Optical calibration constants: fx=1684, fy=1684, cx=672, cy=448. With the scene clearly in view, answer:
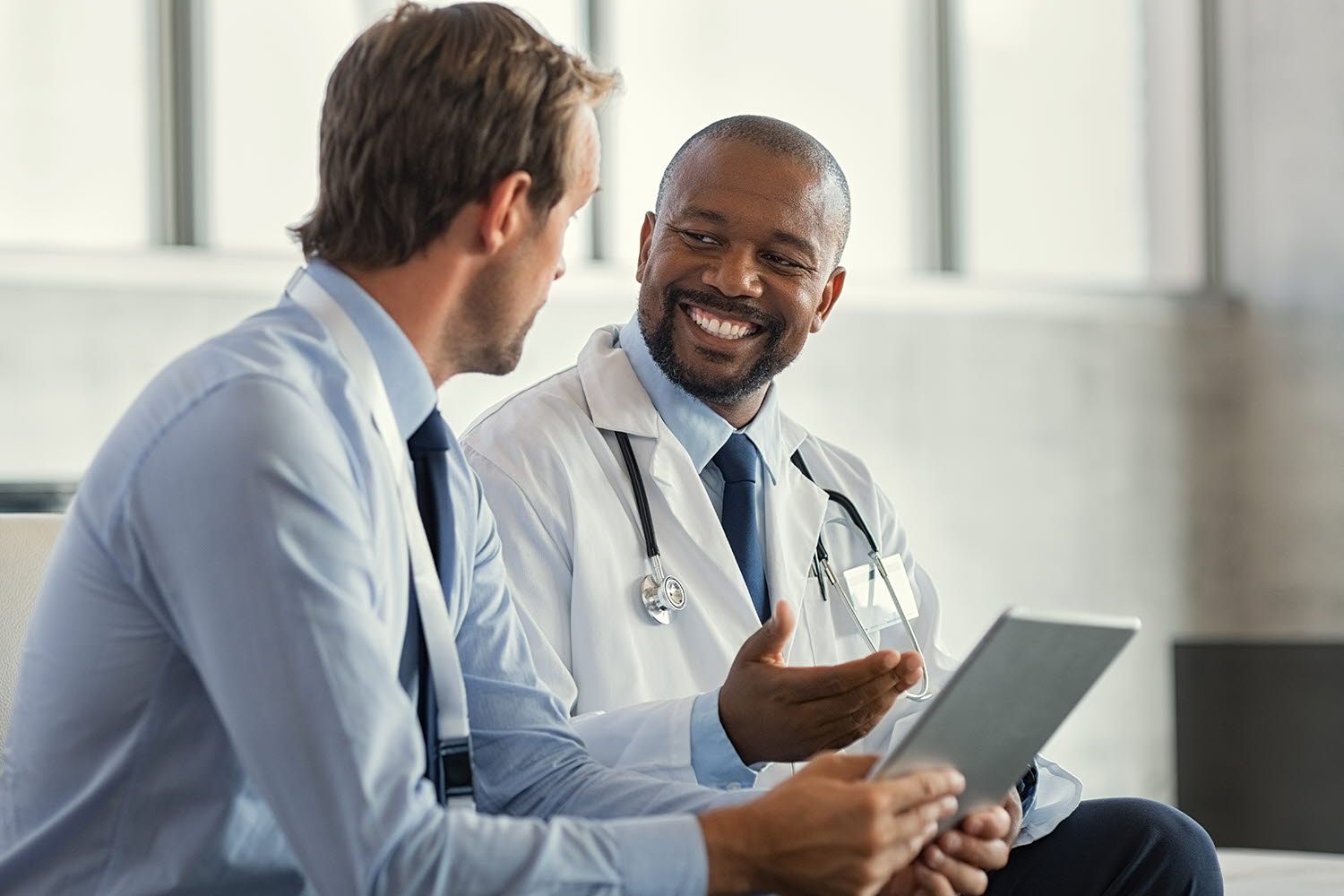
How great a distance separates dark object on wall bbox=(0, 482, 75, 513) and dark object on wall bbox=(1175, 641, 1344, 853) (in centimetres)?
307

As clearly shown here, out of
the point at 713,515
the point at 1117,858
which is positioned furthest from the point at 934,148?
the point at 1117,858

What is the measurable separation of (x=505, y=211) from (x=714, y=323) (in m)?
0.93

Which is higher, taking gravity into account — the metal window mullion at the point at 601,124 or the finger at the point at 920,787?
the metal window mullion at the point at 601,124

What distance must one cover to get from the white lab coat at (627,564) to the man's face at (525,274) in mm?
579

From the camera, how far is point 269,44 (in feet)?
13.0

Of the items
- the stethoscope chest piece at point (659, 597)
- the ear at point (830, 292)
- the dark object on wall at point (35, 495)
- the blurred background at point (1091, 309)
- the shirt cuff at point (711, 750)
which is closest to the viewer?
the shirt cuff at point (711, 750)

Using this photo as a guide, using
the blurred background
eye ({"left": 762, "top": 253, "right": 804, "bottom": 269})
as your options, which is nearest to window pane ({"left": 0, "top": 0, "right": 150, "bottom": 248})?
the blurred background

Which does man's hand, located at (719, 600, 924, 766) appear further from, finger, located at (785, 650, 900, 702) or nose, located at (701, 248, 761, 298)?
nose, located at (701, 248, 761, 298)

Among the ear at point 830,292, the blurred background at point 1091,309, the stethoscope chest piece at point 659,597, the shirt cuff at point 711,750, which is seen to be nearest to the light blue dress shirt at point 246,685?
the shirt cuff at point 711,750

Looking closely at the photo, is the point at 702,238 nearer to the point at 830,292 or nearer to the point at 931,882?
the point at 830,292

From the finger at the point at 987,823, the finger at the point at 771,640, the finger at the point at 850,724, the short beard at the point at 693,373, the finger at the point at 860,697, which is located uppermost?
the short beard at the point at 693,373

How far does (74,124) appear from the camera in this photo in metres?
3.79

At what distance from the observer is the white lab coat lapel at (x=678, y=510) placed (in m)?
2.06

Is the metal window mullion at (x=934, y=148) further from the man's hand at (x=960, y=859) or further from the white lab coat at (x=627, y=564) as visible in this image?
the man's hand at (x=960, y=859)
